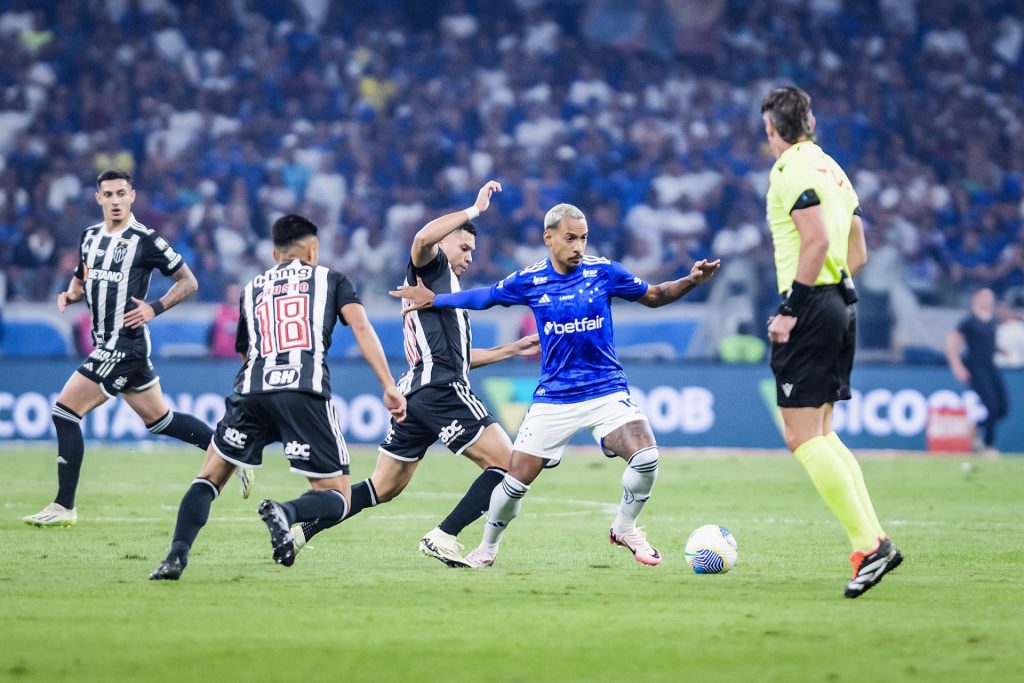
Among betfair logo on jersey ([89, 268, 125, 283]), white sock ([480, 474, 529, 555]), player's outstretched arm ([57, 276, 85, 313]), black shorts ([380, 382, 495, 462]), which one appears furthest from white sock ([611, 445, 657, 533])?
player's outstretched arm ([57, 276, 85, 313])

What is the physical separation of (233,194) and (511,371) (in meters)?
6.88

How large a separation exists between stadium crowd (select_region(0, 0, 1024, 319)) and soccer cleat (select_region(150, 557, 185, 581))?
45.4ft

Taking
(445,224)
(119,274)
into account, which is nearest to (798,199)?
(445,224)

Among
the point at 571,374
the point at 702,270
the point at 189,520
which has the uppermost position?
the point at 702,270

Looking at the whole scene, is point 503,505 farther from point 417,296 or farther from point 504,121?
point 504,121

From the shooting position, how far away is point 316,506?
7.93 m

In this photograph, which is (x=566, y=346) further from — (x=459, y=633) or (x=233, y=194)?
(x=233, y=194)

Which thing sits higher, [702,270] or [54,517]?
[702,270]

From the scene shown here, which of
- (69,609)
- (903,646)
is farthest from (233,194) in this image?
(903,646)

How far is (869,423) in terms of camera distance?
66.6 feet

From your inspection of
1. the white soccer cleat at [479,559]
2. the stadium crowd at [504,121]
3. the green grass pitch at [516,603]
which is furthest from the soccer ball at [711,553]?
the stadium crowd at [504,121]

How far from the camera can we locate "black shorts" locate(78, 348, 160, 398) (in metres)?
11.3

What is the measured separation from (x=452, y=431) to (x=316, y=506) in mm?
1485

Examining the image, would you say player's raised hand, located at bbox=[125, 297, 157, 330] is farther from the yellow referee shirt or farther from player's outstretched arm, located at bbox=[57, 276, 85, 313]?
the yellow referee shirt
